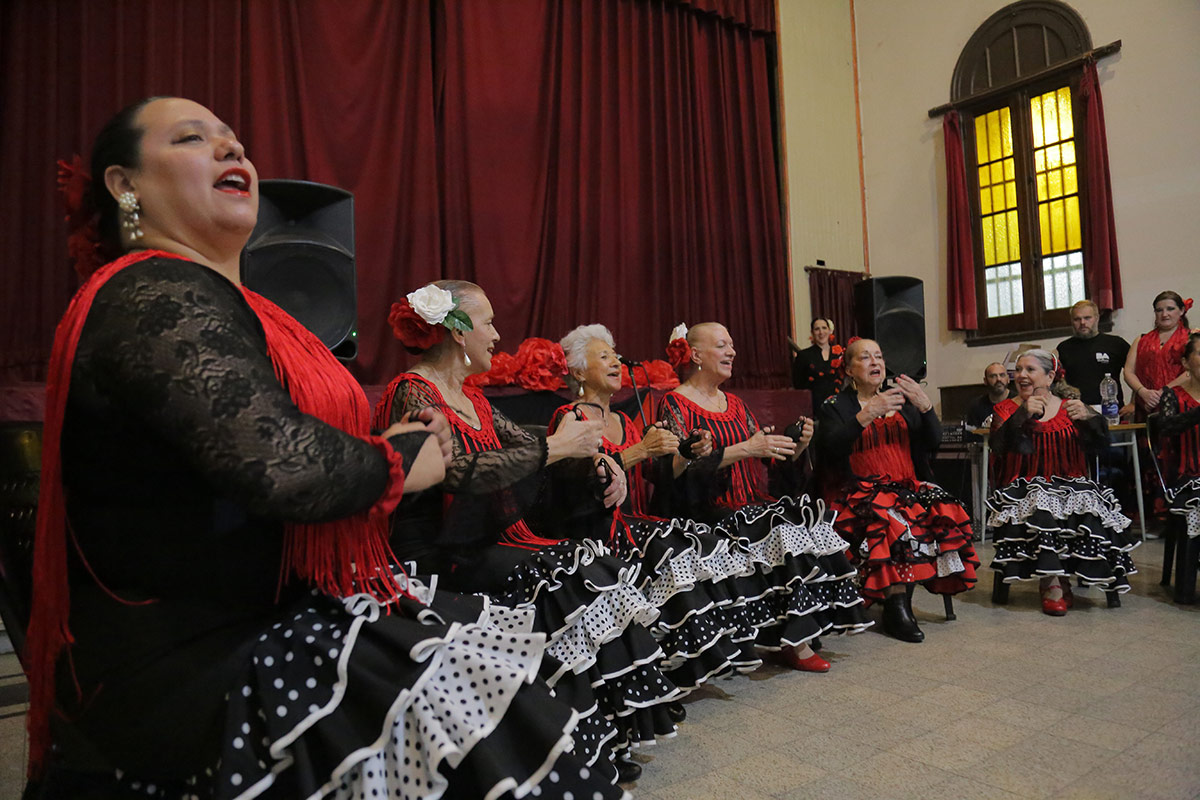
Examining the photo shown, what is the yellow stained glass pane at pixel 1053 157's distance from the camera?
7820 millimetres

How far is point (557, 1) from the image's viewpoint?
677cm

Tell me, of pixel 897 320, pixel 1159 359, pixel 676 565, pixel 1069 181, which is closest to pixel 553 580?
pixel 676 565

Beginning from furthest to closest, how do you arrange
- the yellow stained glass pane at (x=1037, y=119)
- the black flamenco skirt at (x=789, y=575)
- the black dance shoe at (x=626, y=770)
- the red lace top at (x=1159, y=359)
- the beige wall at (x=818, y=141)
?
the beige wall at (x=818, y=141) < the yellow stained glass pane at (x=1037, y=119) < the red lace top at (x=1159, y=359) < the black flamenco skirt at (x=789, y=575) < the black dance shoe at (x=626, y=770)

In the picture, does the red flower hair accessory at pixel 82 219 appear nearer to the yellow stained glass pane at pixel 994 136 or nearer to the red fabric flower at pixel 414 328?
the red fabric flower at pixel 414 328

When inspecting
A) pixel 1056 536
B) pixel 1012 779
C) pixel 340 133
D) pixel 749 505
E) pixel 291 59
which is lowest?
pixel 1012 779

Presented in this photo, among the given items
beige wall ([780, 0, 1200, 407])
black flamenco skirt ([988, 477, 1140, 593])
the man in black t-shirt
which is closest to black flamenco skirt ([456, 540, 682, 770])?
black flamenco skirt ([988, 477, 1140, 593])

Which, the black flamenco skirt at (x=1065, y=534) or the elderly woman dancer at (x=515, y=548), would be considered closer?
the elderly woman dancer at (x=515, y=548)

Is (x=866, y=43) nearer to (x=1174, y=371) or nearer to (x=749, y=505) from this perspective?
(x=1174, y=371)

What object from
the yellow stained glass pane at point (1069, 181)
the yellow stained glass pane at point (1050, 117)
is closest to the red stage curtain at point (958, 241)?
the yellow stained glass pane at point (1050, 117)

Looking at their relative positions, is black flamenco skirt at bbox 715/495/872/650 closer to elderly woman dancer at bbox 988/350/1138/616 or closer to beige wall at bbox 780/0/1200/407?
elderly woman dancer at bbox 988/350/1138/616

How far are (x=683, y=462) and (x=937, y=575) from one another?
1447mm

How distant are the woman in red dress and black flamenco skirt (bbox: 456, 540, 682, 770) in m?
3.08

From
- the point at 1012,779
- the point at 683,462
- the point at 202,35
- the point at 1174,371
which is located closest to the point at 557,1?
the point at 202,35

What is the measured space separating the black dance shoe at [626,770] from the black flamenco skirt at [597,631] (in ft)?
0.15
